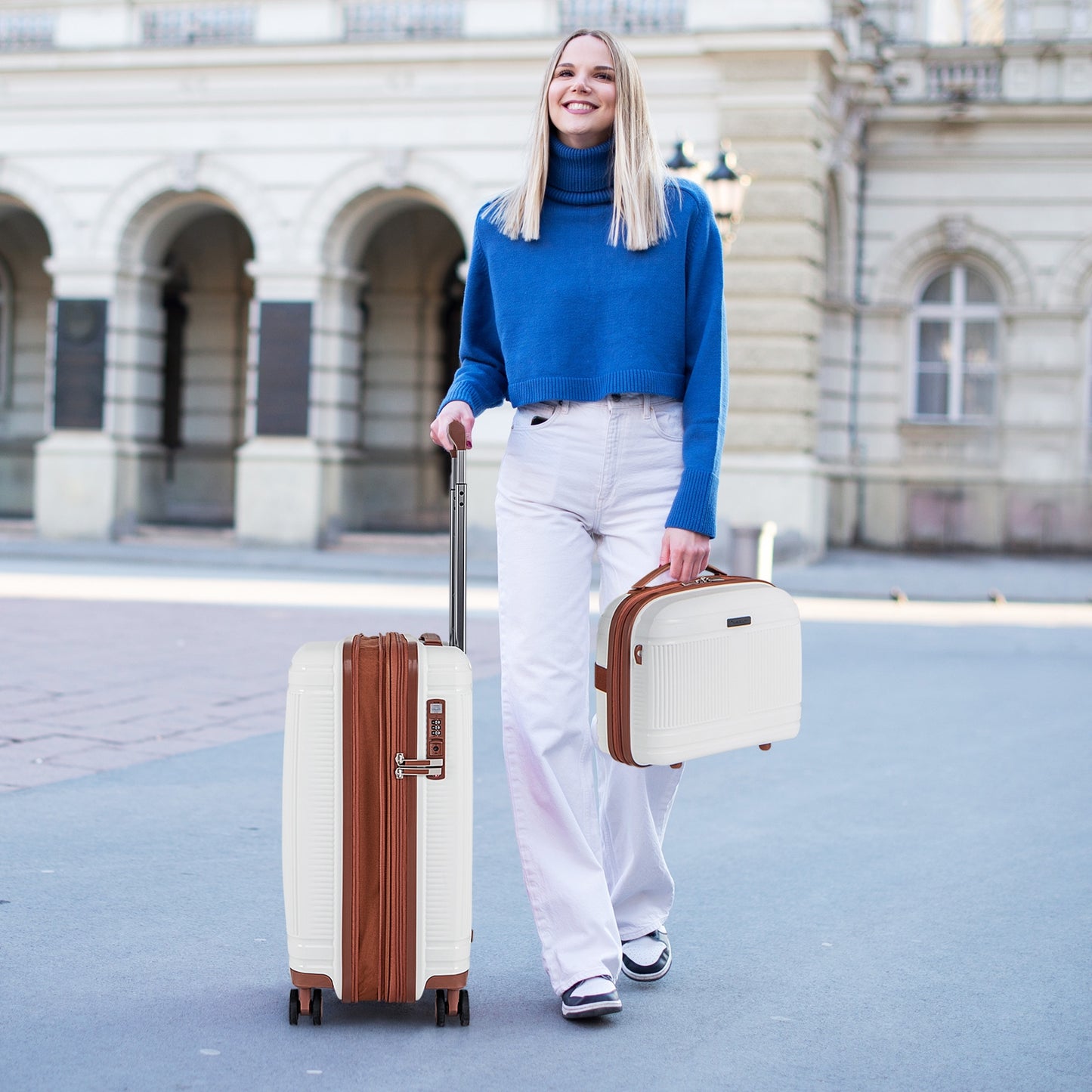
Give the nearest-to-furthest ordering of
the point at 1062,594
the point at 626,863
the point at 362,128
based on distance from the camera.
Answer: the point at 626,863
the point at 1062,594
the point at 362,128

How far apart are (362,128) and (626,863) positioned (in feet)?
57.0

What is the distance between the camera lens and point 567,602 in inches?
132

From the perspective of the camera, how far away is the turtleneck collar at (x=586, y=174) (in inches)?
134

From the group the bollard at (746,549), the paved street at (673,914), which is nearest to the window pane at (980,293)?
the bollard at (746,549)

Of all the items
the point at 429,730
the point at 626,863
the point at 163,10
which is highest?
the point at 163,10

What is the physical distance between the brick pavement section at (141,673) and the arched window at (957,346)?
481 inches

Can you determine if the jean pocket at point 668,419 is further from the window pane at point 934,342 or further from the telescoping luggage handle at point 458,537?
the window pane at point 934,342

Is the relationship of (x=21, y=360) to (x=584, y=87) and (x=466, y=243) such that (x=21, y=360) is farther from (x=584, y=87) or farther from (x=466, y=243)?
(x=584, y=87)

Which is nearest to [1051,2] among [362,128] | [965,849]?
[362,128]

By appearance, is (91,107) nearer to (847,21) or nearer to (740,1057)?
(847,21)

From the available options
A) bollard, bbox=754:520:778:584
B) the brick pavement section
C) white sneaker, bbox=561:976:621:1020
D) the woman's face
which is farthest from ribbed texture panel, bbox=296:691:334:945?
bollard, bbox=754:520:778:584

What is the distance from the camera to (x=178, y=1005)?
326 centimetres

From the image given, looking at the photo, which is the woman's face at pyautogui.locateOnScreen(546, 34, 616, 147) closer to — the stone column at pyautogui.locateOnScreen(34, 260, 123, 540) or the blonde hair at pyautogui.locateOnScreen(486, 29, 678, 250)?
the blonde hair at pyautogui.locateOnScreen(486, 29, 678, 250)

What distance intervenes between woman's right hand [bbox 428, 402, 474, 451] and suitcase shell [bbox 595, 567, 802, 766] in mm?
474
